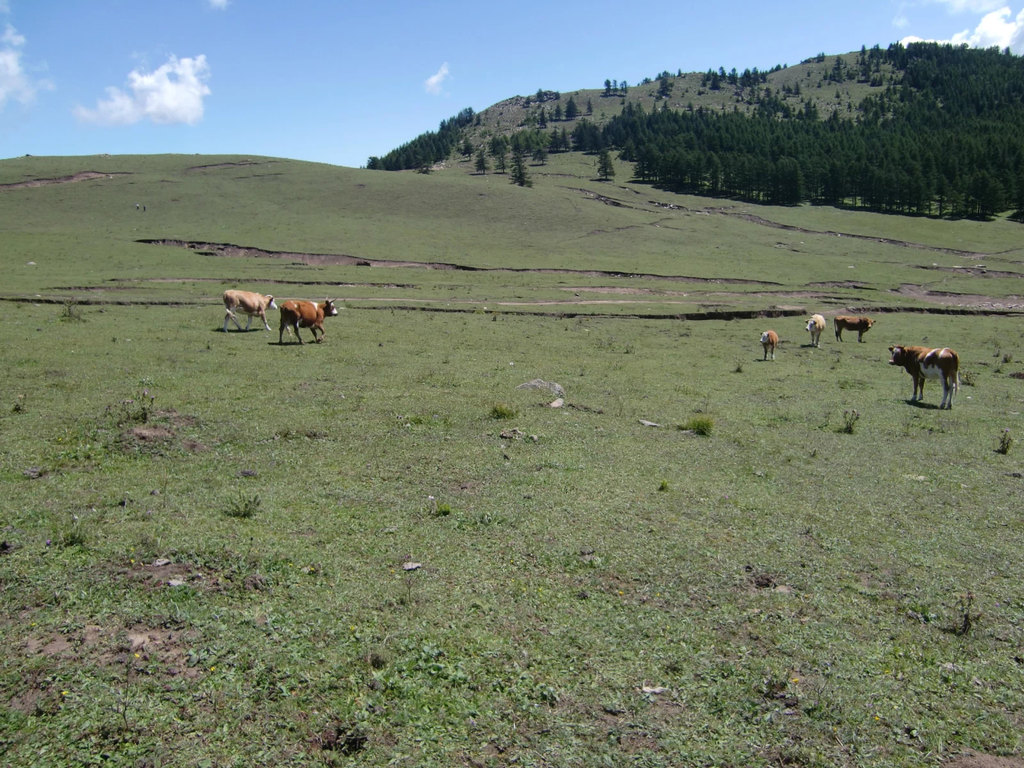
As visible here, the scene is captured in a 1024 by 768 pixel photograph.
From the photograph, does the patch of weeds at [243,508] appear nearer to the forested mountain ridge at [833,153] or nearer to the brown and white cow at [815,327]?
the brown and white cow at [815,327]

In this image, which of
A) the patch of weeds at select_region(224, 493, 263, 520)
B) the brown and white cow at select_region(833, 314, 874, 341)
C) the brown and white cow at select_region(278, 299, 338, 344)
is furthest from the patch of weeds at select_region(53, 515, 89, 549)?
the brown and white cow at select_region(833, 314, 874, 341)

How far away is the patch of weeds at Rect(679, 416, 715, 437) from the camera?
46.8ft

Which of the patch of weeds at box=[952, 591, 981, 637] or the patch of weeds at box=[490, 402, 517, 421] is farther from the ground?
the patch of weeds at box=[490, 402, 517, 421]

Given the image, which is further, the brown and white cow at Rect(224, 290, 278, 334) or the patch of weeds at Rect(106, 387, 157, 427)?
the brown and white cow at Rect(224, 290, 278, 334)

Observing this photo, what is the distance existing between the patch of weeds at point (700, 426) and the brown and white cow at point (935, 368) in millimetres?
8393

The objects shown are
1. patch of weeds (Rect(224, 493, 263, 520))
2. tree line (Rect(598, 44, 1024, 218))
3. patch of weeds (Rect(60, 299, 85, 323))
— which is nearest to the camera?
patch of weeds (Rect(224, 493, 263, 520))

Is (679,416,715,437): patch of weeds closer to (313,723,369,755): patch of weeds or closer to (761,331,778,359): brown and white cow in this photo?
(313,723,369,755): patch of weeds

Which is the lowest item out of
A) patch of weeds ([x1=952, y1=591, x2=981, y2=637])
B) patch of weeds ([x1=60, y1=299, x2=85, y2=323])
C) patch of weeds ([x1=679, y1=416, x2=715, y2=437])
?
patch of weeds ([x1=952, y1=591, x2=981, y2=637])

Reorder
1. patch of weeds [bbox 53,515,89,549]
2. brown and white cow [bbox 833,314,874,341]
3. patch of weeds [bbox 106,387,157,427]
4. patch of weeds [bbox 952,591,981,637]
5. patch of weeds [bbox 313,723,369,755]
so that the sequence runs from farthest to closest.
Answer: brown and white cow [bbox 833,314,874,341] < patch of weeds [bbox 106,387,157,427] < patch of weeds [bbox 53,515,89,549] < patch of weeds [bbox 952,591,981,637] < patch of weeds [bbox 313,723,369,755]

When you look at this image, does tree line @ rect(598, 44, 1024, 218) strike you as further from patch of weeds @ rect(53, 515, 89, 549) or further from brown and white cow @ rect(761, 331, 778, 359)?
patch of weeds @ rect(53, 515, 89, 549)

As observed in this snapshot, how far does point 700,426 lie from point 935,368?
9.08m

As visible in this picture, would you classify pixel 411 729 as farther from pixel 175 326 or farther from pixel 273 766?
pixel 175 326

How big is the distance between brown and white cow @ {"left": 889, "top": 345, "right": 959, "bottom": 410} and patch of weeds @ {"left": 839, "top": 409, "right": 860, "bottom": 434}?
3.83 meters

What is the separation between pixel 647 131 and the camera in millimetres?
163250
